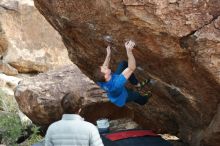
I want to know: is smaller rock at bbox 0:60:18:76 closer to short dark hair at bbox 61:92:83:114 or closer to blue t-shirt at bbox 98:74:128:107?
blue t-shirt at bbox 98:74:128:107

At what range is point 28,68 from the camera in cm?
1959

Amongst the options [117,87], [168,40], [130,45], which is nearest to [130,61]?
[130,45]

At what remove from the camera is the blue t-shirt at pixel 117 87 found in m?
7.36

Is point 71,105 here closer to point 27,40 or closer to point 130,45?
point 130,45

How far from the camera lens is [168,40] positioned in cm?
672

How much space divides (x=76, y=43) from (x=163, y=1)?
3150 millimetres

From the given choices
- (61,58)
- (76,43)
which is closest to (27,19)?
(61,58)

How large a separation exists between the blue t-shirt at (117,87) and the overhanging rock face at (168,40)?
49cm

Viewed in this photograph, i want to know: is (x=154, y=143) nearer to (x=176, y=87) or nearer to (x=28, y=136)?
(x=176, y=87)

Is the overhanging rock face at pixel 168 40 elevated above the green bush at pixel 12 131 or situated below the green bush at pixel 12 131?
above

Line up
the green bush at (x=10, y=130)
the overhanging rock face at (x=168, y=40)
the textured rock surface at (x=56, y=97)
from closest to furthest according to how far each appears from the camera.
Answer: the overhanging rock face at (x=168, y=40) → the textured rock surface at (x=56, y=97) → the green bush at (x=10, y=130)

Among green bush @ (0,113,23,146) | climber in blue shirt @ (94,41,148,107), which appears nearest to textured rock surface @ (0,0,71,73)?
green bush @ (0,113,23,146)

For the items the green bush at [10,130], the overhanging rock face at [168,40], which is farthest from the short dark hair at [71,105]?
the green bush at [10,130]

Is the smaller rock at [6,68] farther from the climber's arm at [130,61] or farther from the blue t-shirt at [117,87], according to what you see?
the climber's arm at [130,61]
